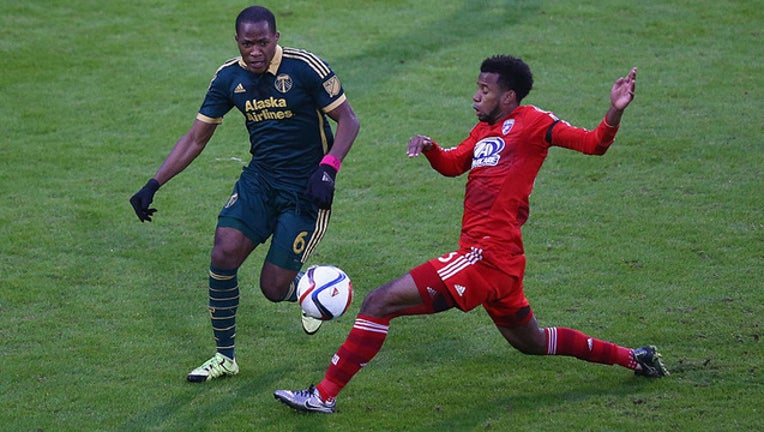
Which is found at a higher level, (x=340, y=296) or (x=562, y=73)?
(x=562, y=73)

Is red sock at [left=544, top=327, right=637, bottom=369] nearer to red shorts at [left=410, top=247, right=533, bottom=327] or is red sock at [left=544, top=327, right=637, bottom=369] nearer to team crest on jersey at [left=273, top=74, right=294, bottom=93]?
red shorts at [left=410, top=247, right=533, bottom=327]

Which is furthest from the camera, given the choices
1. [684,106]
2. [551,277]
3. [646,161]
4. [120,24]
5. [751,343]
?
[120,24]

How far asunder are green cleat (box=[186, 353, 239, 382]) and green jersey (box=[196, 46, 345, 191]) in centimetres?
126

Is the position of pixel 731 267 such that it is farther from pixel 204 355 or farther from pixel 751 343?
pixel 204 355

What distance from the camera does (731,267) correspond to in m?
9.00

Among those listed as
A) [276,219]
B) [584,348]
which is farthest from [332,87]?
[584,348]

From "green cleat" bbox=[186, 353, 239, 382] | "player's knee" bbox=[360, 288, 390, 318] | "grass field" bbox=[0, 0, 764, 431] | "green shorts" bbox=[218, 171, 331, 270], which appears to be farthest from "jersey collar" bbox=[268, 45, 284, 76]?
"grass field" bbox=[0, 0, 764, 431]

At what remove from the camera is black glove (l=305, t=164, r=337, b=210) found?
664cm

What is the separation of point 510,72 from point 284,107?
5.02 feet

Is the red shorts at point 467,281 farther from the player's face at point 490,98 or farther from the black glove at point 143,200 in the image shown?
the black glove at point 143,200

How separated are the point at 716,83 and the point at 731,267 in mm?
5104

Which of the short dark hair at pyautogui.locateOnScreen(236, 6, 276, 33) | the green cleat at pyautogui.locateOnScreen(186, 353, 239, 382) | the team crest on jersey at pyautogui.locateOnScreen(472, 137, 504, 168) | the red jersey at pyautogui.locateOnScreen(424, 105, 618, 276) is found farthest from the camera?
the green cleat at pyautogui.locateOnScreen(186, 353, 239, 382)

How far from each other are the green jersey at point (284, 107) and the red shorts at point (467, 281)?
4.23 feet

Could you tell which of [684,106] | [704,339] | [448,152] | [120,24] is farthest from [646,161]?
[120,24]
